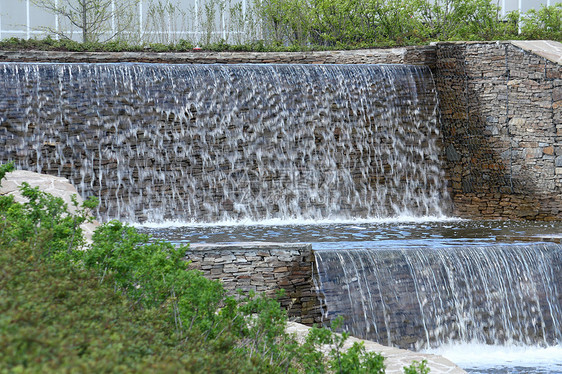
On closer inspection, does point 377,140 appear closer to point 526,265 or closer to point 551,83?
point 551,83

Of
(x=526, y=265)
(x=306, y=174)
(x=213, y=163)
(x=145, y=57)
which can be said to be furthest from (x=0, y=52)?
(x=526, y=265)

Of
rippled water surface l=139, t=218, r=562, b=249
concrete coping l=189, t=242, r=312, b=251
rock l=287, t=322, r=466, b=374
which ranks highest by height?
concrete coping l=189, t=242, r=312, b=251

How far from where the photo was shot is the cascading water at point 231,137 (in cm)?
955

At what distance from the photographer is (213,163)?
10.1 metres

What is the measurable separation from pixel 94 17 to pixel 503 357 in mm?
12470

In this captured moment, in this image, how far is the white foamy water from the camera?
5.61m

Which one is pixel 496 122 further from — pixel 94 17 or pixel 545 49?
pixel 94 17

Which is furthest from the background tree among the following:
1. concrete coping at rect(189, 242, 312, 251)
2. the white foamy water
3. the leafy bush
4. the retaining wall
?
the white foamy water

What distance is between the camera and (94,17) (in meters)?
15.3

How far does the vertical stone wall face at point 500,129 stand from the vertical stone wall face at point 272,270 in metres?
5.38

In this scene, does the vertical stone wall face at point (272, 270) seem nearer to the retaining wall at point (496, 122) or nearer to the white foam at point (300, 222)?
the white foam at point (300, 222)

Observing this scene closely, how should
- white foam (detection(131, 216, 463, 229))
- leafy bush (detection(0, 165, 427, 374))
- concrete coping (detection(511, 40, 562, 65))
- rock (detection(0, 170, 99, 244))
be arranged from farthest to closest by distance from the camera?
concrete coping (detection(511, 40, 562, 65)), white foam (detection(131, 216, 463, 229)), rock (detection(0, 170, 99, 244)), leafy bush (detection(0, 165, 427, 374))

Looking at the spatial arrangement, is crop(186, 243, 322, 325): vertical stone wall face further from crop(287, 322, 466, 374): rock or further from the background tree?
the background tree

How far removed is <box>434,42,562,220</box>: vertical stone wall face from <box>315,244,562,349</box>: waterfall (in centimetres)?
372
